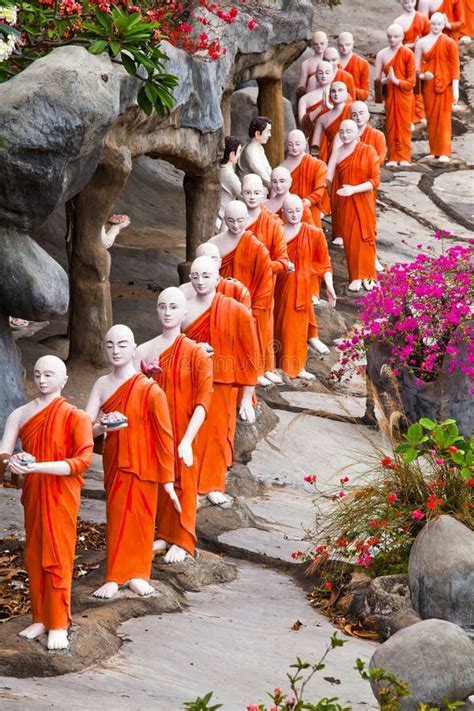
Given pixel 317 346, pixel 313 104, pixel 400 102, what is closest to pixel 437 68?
pixel 400 102

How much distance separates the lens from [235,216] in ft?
33.7

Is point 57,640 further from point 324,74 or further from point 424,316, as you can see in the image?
point 324,74

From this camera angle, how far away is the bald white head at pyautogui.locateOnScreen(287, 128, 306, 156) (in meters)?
12.8

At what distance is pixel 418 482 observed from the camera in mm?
7871

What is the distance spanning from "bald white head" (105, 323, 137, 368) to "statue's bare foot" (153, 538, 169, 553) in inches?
47.6

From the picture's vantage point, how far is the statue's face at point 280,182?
11.8m

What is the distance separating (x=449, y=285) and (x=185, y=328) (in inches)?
109

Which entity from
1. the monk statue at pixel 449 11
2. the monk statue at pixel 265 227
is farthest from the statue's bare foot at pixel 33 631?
the monk statue at pixel 449 11

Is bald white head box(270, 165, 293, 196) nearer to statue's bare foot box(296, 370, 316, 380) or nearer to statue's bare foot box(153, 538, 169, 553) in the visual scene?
statue's bare foot box(296, 370, 316, 380)

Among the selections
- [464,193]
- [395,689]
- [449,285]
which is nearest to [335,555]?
[395,689]

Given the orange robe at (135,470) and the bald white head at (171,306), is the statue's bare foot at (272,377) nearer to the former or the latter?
the bald white head at (171,306)

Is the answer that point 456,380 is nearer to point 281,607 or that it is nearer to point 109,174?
point 109,174

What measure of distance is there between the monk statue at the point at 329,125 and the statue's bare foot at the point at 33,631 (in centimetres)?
891

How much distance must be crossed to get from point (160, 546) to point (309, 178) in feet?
18.7
